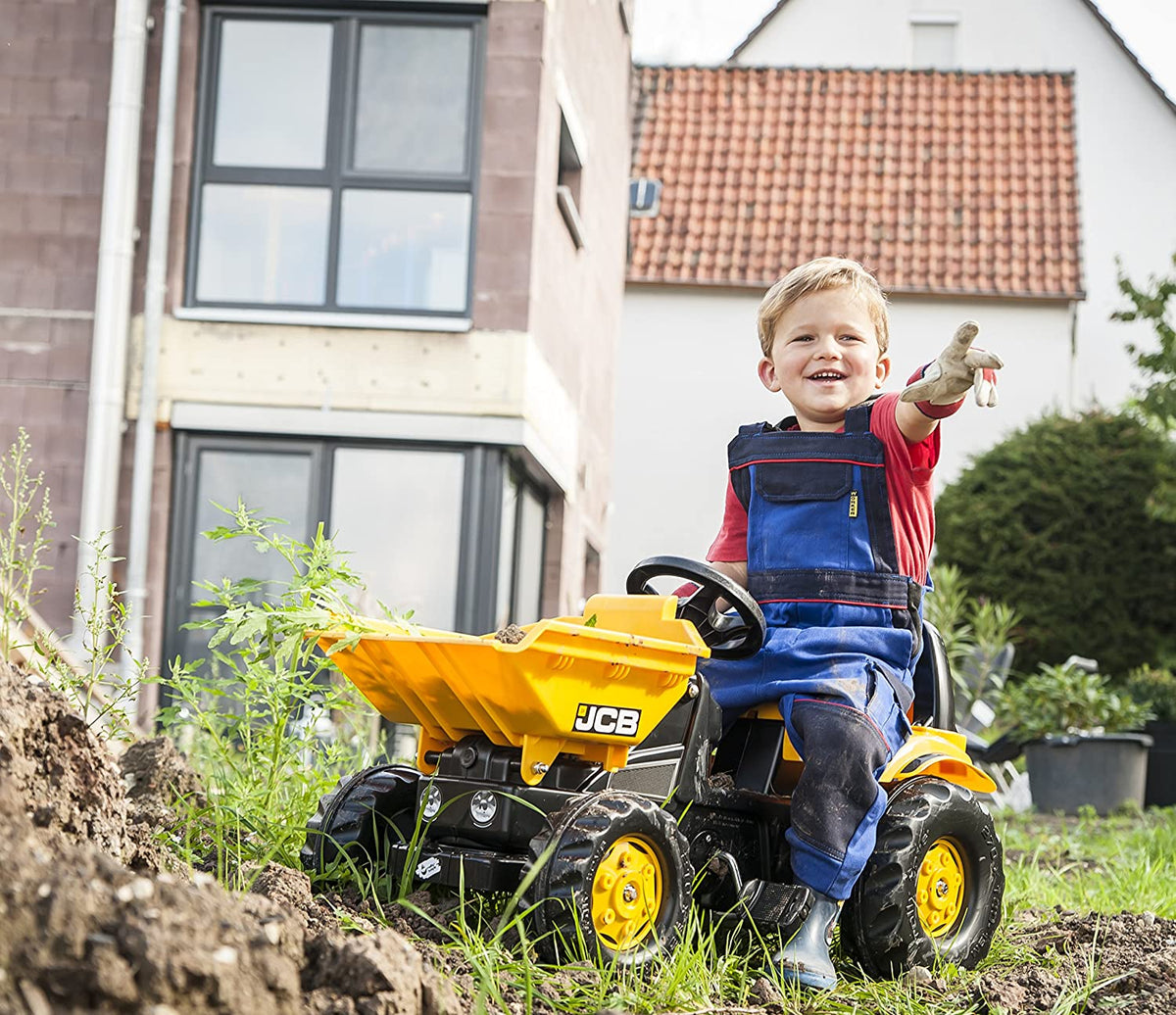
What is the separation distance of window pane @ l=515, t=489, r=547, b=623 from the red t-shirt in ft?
22.3

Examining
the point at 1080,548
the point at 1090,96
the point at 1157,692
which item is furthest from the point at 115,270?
the point at 1090,96

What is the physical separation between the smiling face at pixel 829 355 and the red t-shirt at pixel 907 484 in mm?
119

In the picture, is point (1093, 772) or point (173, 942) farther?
point (1093, 772)

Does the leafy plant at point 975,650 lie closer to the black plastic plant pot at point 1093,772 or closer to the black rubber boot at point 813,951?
the black plastic plant pot at point 1093,772

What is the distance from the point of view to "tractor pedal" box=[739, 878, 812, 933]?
308 centimetres

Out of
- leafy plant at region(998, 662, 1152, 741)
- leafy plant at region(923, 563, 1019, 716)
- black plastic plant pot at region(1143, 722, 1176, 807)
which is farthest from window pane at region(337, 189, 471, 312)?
black plastic plant pot at region(1143, 722, 1176, 807)

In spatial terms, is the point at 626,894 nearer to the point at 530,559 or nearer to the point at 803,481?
the point at 803,481

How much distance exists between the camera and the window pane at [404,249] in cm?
955

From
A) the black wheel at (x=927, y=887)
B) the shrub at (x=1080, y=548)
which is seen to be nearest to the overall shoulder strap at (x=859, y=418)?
the black wheel at (x=927, y=887)

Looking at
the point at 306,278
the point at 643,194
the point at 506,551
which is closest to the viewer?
the point at 306,278

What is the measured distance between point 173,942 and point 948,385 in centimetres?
199

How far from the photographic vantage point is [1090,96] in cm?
2347

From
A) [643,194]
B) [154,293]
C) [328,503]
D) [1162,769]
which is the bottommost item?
[1162,769]

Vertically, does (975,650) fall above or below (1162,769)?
above
